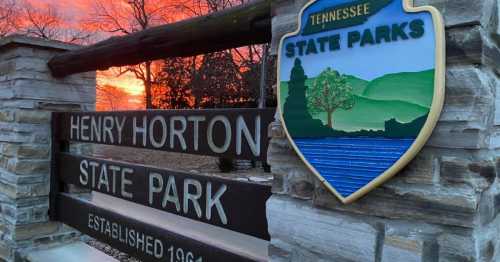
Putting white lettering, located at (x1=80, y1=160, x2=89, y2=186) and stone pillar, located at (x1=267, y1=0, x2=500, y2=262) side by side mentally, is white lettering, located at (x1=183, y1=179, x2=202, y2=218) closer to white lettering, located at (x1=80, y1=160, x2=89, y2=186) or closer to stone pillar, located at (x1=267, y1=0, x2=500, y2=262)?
stone pillar, located at (x1=267, y1=0, x2=500, y2=262)

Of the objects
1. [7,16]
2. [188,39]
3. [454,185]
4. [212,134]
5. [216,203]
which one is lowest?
[216,203]

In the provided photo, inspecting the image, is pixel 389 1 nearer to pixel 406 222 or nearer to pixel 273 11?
pixel 273 11

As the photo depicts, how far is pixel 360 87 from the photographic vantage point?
4.22 ft

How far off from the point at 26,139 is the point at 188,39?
1882 mm

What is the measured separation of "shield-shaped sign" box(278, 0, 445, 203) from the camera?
115 cm

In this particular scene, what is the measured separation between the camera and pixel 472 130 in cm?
112

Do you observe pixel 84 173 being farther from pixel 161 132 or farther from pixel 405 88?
pixel 405 88

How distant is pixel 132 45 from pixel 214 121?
2.83ft

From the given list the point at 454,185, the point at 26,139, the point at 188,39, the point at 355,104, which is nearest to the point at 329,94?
the point at 355,104

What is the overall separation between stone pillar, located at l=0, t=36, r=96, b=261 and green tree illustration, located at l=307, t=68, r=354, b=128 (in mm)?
2682

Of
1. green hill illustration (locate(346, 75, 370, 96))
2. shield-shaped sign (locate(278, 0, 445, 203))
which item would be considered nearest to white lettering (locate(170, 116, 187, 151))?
shield-shaped sign (locate(278, 0, 445, 203))

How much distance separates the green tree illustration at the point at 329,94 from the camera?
1.31 metres

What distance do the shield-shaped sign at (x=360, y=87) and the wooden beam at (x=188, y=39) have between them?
0.41 meters

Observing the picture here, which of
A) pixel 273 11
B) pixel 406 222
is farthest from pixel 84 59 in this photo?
pixel 406 222
